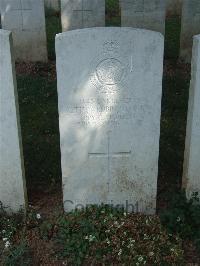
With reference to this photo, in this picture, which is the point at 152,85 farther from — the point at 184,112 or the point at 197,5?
the point at 197,5

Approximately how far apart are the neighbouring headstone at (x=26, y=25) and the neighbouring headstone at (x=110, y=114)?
5381mm

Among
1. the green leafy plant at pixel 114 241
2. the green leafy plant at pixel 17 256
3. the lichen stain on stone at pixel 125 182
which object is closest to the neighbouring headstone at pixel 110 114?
the lichen stain on stone at pixel 125 182

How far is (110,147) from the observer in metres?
4.55

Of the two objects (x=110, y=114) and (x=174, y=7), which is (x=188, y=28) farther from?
(x=110, y=114)

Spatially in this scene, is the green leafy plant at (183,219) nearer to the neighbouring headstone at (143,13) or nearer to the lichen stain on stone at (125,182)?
the lichen stain on stone at (125,182)

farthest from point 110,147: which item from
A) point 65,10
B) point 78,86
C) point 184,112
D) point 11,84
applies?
point 65,10

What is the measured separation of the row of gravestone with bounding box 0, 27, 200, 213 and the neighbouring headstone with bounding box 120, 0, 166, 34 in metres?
5.12

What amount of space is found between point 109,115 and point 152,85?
51 centimetres

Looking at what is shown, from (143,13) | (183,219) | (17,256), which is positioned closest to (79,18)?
(143,13)

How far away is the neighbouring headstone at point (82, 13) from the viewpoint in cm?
909

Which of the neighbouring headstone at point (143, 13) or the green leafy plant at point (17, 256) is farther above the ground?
the neighbouring headstone at point (143, 13)

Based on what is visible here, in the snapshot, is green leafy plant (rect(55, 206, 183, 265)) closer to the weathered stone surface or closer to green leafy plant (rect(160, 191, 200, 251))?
green leafy plant (rect(160, 191, 200, 251))

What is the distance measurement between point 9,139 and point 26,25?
18.0 ft

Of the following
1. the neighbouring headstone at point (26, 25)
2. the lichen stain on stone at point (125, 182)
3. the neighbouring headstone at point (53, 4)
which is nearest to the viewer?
the lichen stain on stone at point (125, 182)
